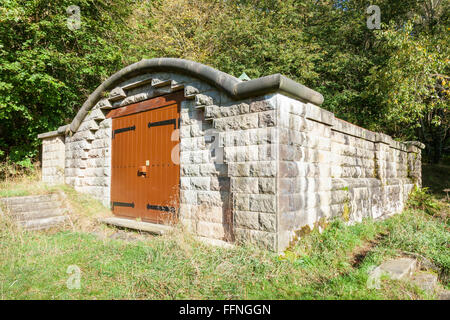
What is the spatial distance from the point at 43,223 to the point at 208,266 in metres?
4.43

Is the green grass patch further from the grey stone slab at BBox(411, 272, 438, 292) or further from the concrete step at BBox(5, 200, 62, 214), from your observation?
the concrete step at BBox(5, 200, 62, 214)

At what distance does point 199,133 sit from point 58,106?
29.4ft

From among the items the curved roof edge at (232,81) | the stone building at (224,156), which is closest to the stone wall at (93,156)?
the stone building at (224,156)

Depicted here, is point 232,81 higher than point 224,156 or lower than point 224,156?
higher

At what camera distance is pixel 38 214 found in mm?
6555

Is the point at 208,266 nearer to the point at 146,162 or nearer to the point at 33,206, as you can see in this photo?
the point at 146,162

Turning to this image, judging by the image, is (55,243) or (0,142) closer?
(55,243)

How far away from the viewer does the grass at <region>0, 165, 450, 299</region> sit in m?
3.36

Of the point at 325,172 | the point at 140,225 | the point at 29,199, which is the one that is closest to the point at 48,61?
the point at 29,199

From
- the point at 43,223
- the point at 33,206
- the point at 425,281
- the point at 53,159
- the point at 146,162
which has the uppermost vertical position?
the point at 53,159

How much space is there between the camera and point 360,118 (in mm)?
13352
